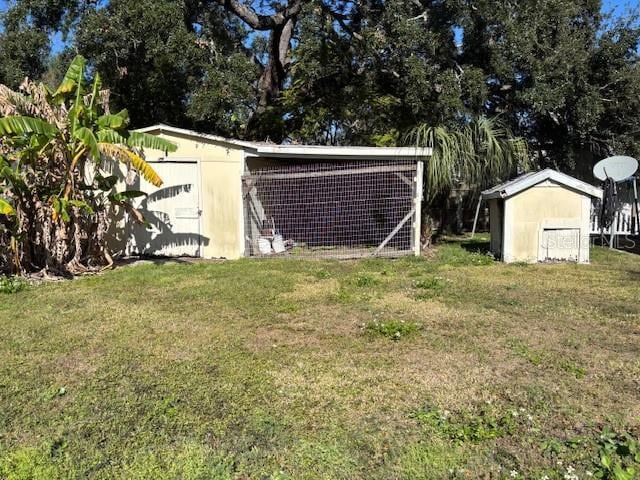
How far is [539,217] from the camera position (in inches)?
359

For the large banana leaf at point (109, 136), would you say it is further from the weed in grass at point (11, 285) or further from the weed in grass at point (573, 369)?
the weed in grass at point (573, 369)

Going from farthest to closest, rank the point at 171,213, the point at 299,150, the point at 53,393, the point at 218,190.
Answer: the point at 171,213, the point at 218,190, the point at 299,150, the point at 53,393

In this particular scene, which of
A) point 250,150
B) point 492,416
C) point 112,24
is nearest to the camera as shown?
point 492,416

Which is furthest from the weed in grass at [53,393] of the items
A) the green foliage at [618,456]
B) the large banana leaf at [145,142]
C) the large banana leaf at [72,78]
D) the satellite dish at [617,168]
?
the satellite dish at [617,168]

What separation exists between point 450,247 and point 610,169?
3.77 m

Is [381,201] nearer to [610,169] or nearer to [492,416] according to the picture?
[610,169]

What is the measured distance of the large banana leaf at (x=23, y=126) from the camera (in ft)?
23.2

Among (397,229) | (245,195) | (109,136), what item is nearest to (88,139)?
(109,136)

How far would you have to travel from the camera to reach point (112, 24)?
1125 cm

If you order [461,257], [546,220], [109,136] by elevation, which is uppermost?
[109,136]

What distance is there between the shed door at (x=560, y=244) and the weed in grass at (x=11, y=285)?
812cm

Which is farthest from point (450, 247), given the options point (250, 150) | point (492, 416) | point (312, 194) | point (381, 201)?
point (492, 416)

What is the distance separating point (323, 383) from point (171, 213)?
743cm

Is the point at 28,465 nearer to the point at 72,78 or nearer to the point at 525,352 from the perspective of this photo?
the point at 525,352
